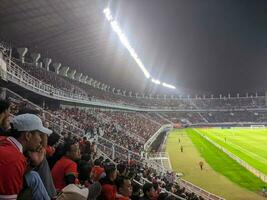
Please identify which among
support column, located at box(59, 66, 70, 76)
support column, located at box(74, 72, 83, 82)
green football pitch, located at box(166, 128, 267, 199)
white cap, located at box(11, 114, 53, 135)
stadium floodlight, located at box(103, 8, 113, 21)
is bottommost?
green football pitch, located at box(166, 128, 267, 199)

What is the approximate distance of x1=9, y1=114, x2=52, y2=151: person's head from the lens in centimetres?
336

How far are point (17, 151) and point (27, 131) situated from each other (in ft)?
1.48

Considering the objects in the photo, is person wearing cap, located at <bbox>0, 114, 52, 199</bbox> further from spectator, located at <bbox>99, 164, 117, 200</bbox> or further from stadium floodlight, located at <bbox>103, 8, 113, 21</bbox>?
stadium floodlight, located at <bbox>103, 8, 113, 21</bbox>

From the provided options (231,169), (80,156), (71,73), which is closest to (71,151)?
(80,156)

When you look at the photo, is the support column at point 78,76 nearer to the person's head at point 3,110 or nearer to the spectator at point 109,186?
the spectator at point 109,186

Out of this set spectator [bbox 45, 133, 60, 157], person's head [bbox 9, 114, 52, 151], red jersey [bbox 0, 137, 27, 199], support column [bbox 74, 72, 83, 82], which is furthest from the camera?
support column [bbox 74, 72, 83, 82]

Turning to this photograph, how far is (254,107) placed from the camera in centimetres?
11131


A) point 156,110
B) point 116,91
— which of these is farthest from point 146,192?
point 156,110

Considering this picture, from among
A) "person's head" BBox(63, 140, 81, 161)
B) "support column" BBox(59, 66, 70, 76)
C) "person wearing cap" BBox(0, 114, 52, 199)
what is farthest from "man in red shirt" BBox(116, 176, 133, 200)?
"support column" BBox(59, 66, 70, 76)

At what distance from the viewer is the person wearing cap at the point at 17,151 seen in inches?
109

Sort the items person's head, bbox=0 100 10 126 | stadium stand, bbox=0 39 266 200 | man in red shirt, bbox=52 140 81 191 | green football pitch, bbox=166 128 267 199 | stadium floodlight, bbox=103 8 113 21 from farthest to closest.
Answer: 1. stadium floodlight, bbox=103 8 113 21
2. green football pitch, bbox=166 128 267 199
3. man in red shirt, bbox=52 140 81 191
4. person's head, bbox=0 100 10 126
5. stadium stand, bbox=0 39 266 200

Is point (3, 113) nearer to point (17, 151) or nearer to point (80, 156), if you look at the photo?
point (17, 151)

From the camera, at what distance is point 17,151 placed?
2.94 metres

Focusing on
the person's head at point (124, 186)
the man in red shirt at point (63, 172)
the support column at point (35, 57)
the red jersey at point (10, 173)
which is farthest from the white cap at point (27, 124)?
the support column at point (35, 57)
